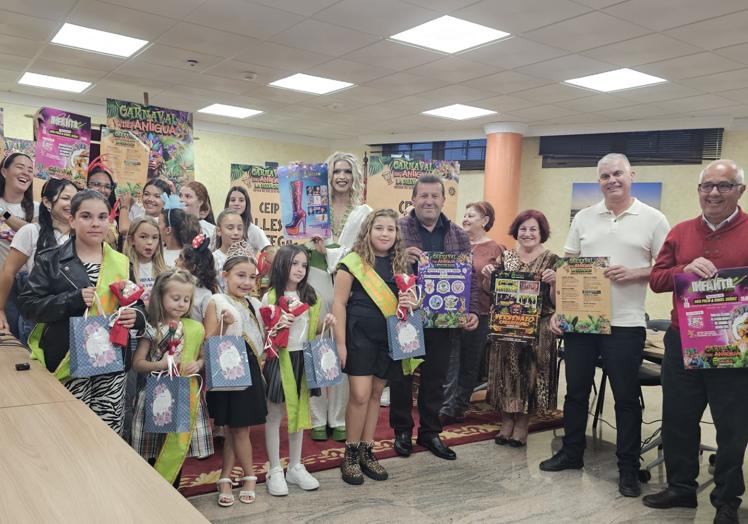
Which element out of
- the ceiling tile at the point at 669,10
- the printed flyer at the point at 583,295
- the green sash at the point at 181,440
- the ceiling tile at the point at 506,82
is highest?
the ceiling tile at the point at 669,10

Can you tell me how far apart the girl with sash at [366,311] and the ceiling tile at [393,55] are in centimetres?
326

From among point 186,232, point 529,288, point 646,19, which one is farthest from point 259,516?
point 646,19

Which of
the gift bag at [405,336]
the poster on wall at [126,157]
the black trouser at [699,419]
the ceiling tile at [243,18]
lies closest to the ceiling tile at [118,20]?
the ceiling tile at [243,18]

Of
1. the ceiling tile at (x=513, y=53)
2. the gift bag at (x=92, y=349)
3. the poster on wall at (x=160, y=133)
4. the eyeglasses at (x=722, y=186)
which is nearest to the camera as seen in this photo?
the gift bag at (x=92, y=349)

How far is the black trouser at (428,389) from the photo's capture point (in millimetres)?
3236

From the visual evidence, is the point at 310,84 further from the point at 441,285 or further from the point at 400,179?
the point at 441,285

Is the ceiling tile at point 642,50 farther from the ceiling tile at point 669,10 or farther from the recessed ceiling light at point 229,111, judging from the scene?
the recessed ceiling light at point 229,111

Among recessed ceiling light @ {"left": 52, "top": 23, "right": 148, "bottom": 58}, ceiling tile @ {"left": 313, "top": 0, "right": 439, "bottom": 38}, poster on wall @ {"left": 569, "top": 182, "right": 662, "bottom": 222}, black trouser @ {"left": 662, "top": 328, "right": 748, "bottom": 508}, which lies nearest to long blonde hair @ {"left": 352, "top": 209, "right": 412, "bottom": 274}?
black trouser @ {"left": 662, "top": 328, "right": 748, "bottom": 508}

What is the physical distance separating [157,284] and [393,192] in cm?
250

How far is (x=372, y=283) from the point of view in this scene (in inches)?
114

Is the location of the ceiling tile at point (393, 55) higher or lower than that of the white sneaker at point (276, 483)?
higher

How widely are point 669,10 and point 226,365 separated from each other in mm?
4214

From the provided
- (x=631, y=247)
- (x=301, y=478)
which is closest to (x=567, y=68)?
(x=631, y=247)

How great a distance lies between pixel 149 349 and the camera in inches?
95.0
